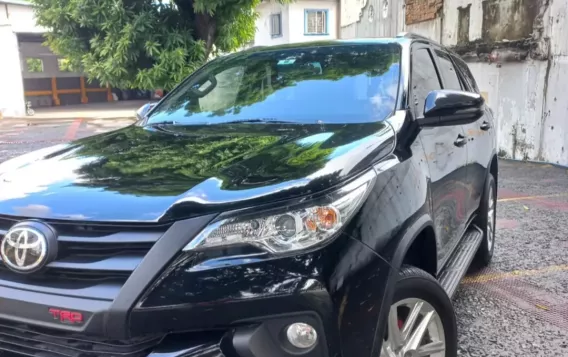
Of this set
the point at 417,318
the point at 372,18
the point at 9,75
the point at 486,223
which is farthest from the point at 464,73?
the point at 9,75

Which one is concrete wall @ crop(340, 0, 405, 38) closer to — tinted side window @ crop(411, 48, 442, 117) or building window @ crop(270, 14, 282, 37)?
building window @ crop(270, 14, 282, 37)

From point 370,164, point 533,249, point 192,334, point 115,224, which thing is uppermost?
point 370,164

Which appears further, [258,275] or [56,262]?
[56,262]

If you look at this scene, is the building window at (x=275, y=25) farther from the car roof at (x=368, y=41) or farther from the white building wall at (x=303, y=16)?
the car roof at (x=368, y=41)

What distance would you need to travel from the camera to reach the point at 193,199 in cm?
187

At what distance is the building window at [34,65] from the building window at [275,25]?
1391cm

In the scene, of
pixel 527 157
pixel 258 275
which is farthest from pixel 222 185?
pixel 527 157

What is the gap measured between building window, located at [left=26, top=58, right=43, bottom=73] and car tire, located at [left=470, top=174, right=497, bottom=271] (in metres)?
31.4

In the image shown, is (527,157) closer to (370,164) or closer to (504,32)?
(504,32)

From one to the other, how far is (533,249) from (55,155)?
438 cm

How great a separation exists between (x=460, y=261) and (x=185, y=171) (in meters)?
2.16

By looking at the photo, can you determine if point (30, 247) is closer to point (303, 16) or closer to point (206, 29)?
point (206, 29)

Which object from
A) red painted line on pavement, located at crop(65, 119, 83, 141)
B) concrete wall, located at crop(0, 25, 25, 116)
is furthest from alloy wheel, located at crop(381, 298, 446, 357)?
concrete wall, located at crop(0, 25, 25, 116)

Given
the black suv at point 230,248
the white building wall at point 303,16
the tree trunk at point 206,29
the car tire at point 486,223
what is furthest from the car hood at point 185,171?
the white building wall at point 303,16
